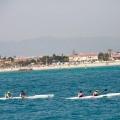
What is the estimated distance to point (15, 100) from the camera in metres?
65.6

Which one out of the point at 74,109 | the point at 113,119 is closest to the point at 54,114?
the point at 74,109

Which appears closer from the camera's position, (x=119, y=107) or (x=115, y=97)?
(x=119, y=107)

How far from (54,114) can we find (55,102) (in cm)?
1144

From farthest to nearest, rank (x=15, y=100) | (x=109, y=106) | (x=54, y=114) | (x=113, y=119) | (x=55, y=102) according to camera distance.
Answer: (x=15, y=100)
(x=55, y=102)
(x=109, y=106)
(x=54, y=114)
(x=113, y=119)

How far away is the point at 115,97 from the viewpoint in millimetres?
61844

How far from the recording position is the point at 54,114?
47.9 metres

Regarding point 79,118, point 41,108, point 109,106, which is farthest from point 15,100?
point 79,118

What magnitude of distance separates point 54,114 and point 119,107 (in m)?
7.04

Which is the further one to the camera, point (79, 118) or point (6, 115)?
point (6, 115)

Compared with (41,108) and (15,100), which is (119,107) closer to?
(41,108)

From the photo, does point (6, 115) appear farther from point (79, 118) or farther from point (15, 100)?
point (15, 100)

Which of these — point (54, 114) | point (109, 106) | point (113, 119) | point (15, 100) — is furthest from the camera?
point (15, 100)

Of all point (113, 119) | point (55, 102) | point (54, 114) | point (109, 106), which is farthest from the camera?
point (55, 102)

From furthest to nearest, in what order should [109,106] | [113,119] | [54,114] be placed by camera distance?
[109,106]
[54,114]
[113,119]
